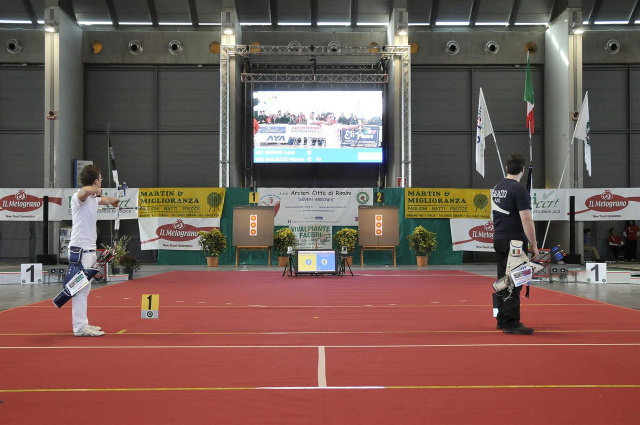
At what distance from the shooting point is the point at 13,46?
902 inches

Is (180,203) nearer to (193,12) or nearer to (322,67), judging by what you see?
(193,12)

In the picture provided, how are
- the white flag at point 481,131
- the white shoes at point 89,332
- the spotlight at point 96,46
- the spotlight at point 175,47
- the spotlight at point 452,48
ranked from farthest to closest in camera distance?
the spotlight at point 452,48 → the spotlight at point 175,47 → the spotlight at point 96,46 → the white flag at point 481,131 → the white shoes at point 89,332

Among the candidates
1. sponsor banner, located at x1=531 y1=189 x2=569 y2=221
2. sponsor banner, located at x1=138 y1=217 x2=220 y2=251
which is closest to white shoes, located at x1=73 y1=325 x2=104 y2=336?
sponsor banner, located at x1=138 y1=217 x2=220 y2=251

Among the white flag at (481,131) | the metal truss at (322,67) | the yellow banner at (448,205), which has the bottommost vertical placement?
the yellow banner at (448,205)

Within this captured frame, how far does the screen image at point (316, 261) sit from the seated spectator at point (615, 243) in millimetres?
12503

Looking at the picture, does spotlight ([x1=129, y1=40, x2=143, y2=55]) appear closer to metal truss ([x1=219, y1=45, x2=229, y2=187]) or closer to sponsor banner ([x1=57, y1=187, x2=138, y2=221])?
metal truss ([x1=219, y1=45, x2=229, y2=187])

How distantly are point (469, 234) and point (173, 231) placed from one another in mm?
9584

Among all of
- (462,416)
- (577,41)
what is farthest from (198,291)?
(577,41)

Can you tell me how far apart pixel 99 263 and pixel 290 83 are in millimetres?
18646

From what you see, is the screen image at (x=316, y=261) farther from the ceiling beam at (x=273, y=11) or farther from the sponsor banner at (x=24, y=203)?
the ceiling beam at (x=273, y=11)

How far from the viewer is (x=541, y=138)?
23766 millimetres

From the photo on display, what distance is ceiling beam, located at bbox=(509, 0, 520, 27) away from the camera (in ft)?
76.0

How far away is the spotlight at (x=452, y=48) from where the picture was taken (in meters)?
23.5

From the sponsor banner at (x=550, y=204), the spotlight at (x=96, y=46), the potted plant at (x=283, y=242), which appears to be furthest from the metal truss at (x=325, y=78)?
the sponsor banner at (x=550, y=204)
